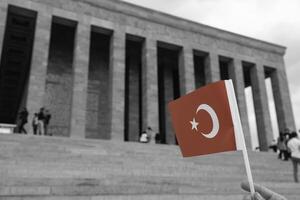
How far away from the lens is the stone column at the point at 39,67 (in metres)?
18.2

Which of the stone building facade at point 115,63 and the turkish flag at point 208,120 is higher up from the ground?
the stone building facade at point 115,63

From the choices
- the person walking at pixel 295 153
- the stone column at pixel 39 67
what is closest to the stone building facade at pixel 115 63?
the stone column at pixel 39 67

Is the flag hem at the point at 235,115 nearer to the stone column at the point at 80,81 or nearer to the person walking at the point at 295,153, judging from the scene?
the person walking at the point at 295,153

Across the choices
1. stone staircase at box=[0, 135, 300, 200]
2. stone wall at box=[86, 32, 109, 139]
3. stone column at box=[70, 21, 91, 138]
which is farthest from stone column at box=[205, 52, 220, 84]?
stone staircase at box=[0, 135, 300, 200]

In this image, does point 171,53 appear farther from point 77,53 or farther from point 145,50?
point 77,53

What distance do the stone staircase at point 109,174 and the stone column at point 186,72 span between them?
1198cm

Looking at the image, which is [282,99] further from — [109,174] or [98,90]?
[109,174]

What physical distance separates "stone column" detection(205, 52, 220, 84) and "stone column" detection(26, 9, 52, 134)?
12914 mm

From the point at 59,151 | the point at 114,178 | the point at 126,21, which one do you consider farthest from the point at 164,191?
the point at 126,21

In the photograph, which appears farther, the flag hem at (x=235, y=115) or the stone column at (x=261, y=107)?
the stone column at (x=261, y=107)

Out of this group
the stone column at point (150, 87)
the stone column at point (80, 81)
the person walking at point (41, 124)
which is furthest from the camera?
the stone column at point (150, 87)

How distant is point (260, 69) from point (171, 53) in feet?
27.5

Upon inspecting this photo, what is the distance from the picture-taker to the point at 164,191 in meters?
6.73

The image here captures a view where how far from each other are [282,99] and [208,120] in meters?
26.9
